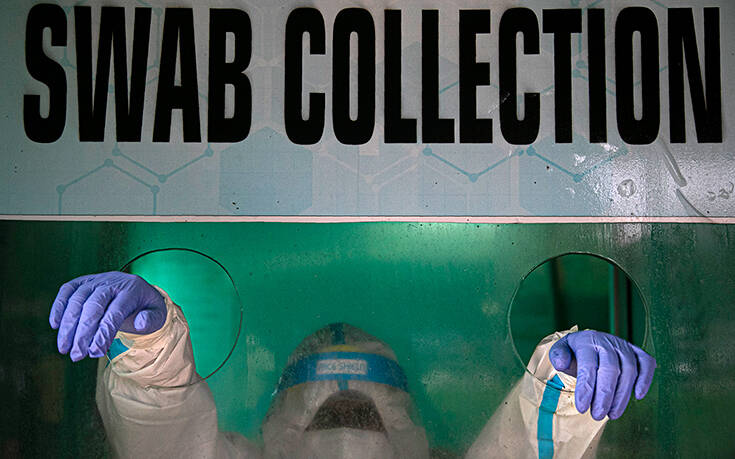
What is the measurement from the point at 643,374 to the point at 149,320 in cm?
109

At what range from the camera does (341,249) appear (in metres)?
1.73

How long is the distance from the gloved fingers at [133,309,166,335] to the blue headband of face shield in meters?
0.35

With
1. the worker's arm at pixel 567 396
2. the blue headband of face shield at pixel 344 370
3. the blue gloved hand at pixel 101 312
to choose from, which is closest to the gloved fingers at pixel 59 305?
the blue gloved hand at pixel 101 312

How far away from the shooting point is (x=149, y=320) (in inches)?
58.5

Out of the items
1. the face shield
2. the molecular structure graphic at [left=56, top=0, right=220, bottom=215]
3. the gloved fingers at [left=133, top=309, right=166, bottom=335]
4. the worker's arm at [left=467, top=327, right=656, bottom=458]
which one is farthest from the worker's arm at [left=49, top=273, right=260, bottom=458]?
the worker's arm at [left=467, top=327, right=656, bottom=458]

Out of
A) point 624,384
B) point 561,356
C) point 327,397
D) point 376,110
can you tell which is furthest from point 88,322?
point 624,384

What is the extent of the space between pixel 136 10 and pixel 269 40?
→ 0.36 meters

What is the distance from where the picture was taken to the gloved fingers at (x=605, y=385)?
1.45 meters

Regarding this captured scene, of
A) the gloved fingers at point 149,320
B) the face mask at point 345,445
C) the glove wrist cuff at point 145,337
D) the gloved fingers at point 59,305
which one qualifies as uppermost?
the gloved fingers at point 59,305

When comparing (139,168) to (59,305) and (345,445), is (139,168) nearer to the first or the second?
(59,305)

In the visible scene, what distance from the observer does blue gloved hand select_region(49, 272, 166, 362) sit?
55.2 inches

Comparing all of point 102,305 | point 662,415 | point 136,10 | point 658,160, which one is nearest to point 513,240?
point 658,160

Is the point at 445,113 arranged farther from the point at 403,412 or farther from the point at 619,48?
the point at 403,412

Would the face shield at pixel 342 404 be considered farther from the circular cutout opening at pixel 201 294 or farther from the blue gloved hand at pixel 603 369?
the blue gloved hand at pixel 603 369
